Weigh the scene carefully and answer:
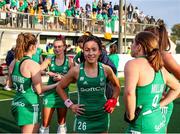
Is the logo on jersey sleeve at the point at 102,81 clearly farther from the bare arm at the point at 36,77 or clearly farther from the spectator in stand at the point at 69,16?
the spectator in stand at the point at 69,16

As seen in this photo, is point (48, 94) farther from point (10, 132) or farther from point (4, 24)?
point (4, 24)

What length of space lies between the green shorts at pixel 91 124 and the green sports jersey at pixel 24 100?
28.6 inches

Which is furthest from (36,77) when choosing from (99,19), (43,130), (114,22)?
(114,22)

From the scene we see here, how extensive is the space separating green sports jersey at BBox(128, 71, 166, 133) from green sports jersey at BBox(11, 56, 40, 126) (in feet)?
5.55

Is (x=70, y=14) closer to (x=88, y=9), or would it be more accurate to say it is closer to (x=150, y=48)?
(x=88, y=9)

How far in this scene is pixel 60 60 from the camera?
6.73m

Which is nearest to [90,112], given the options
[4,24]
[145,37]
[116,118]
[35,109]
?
[35,109]

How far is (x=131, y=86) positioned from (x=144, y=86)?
0.52 ft

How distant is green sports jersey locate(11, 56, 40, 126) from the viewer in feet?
15.6

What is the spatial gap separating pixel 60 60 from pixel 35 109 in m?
1.92

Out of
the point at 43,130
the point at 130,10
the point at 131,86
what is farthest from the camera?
the point at 130,10

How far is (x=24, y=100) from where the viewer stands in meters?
4.85

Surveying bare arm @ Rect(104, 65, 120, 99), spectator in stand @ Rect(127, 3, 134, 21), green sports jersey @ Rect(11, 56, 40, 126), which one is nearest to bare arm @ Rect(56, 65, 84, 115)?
bare arm @ Rect(104, 65, 120, 99)

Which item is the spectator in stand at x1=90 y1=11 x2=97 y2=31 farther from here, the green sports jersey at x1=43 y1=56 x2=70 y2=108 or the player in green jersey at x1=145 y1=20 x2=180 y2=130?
the player in green jersey at x1=145 y1=20 x2=180 y2=130
